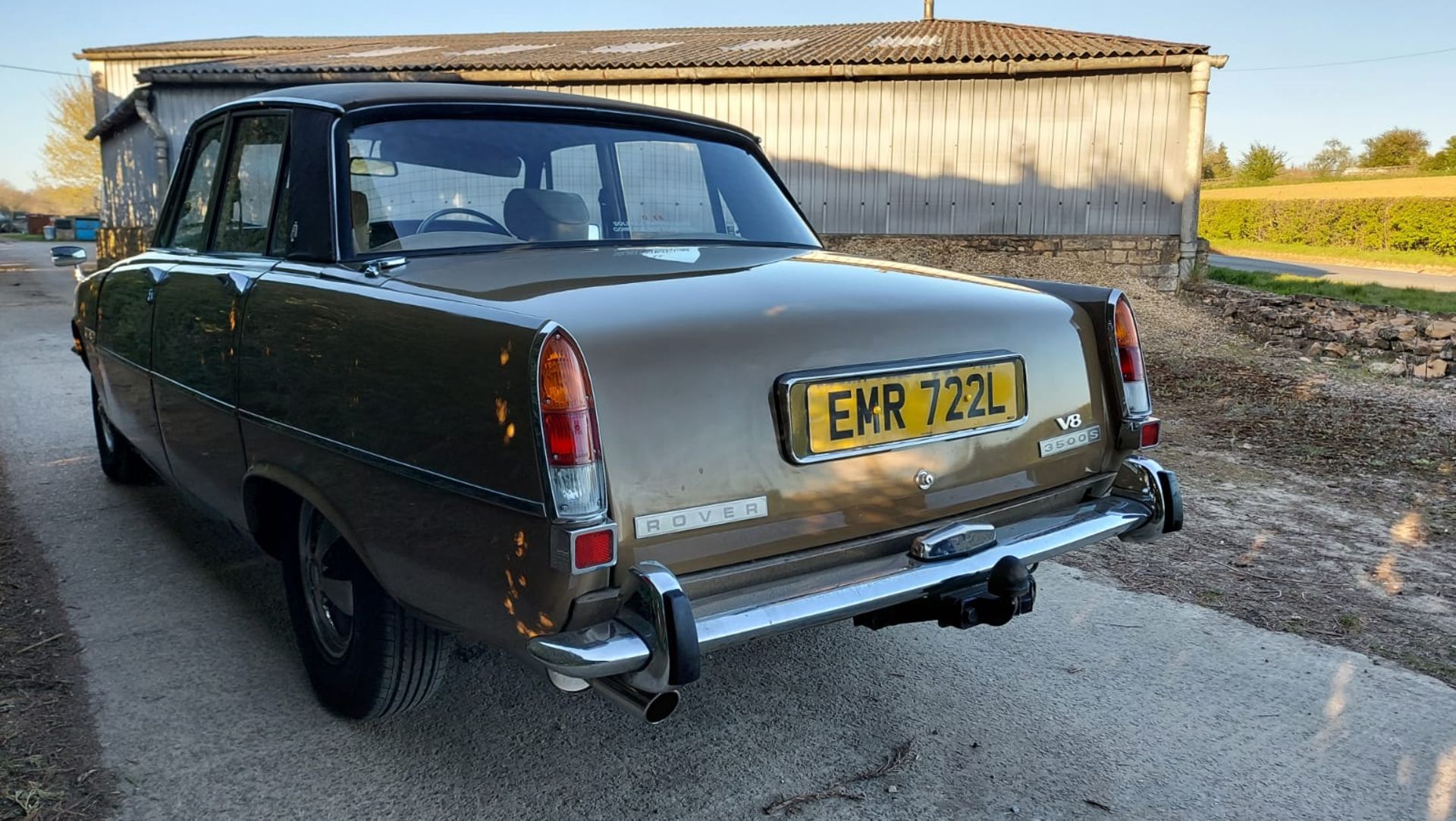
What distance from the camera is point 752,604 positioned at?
6.35ft

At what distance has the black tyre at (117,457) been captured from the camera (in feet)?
15.0

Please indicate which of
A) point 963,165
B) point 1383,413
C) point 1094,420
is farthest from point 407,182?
point 963,165

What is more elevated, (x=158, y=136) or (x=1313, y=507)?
(x=158, y=136)

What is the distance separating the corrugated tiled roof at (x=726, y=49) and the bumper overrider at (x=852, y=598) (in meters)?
13.6

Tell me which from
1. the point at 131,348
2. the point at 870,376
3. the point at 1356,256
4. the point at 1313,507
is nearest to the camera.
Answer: the point at 870,376

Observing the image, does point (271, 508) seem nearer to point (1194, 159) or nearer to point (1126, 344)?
point (1126, 344)

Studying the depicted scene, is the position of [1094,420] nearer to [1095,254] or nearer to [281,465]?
[281,465]

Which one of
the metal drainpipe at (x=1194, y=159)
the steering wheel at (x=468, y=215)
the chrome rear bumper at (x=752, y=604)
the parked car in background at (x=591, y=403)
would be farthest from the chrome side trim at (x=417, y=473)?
the metal drainpipe at (x=1194, y=159)

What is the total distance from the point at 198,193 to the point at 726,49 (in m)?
15.2

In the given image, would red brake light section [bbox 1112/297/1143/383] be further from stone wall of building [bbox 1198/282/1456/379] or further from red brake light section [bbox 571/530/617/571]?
stone wall of building [bbox 1198/282/1456/379]

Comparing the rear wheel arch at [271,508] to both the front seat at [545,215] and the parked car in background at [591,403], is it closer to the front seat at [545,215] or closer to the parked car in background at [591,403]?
the parked car in background at [591,403]

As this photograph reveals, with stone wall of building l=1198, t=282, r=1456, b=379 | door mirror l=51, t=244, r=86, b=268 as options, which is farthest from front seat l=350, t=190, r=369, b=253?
stone wall of building l=1198, t=282, r=1456, b=379

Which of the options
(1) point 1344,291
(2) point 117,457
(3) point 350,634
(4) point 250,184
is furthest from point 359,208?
(1) point 1344,291

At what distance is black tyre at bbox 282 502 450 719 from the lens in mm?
2340
